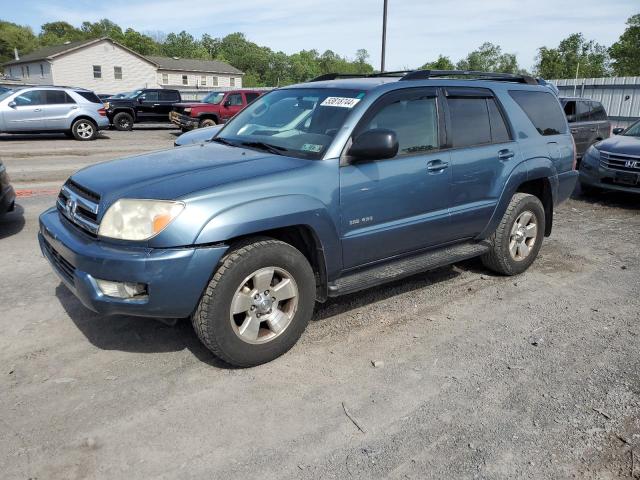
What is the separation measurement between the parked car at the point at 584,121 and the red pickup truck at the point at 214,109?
39.0 ft

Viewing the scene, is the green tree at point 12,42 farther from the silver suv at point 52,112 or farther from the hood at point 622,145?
the hood at point 622,145

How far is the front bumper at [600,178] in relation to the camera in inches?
340

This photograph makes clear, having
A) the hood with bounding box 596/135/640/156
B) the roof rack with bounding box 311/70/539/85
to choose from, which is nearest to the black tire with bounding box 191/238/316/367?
the roof rack with bounding box 311/70/539/85

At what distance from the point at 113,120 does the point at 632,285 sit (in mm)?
21719

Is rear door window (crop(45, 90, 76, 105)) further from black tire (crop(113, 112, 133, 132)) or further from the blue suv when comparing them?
the blue suv

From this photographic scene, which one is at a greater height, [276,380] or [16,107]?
[16,107]

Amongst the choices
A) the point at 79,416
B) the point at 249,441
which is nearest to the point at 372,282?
the point at 249,441

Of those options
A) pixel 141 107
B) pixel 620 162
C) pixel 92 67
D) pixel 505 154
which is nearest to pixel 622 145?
pixel 620 162

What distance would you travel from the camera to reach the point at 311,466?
→ 2594 mm

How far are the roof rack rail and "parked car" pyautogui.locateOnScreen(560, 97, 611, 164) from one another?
7318 millimetres

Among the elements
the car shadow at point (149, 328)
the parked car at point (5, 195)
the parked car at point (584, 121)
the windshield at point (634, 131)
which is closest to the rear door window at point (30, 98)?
the parked car at point (5, 195)

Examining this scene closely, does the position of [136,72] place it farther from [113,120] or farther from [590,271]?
[590,271]

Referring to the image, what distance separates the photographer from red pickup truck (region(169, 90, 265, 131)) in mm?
20297

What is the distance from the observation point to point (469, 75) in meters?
5.12
